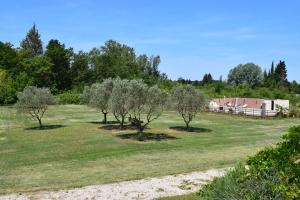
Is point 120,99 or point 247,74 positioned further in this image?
point 247,74

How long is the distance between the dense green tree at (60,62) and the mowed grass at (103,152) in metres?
45.3

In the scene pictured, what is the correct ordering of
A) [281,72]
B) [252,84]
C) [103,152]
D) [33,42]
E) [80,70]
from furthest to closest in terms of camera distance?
[252,84] → [281,72] → [33,42] → [80,70] → [103,152]

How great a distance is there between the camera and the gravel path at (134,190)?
13.8m

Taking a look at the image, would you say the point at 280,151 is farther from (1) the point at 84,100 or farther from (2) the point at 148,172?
(1) the point at 84,100

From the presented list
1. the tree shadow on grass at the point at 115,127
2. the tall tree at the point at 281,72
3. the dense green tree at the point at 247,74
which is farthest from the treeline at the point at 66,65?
the dense green tree at the point at 247,74

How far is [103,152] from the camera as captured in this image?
22.9 m

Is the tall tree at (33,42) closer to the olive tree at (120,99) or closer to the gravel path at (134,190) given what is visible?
the olive tree at (120,99)

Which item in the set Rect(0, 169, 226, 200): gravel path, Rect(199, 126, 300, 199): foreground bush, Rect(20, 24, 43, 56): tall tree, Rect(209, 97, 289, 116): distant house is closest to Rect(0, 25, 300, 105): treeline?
Rect(20, 24, 43, 56): tall tree

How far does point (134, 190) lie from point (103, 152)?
28.0ft

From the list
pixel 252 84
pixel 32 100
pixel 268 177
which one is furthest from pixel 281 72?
pixel 268 177

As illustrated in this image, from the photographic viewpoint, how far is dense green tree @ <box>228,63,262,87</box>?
451ft

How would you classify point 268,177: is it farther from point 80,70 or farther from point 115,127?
point 80,70

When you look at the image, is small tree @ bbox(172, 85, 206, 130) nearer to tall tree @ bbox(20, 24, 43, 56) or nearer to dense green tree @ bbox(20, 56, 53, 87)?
dense green tree @ bbox(20, 56, 53, 87)

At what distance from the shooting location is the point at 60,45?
3327 inches
